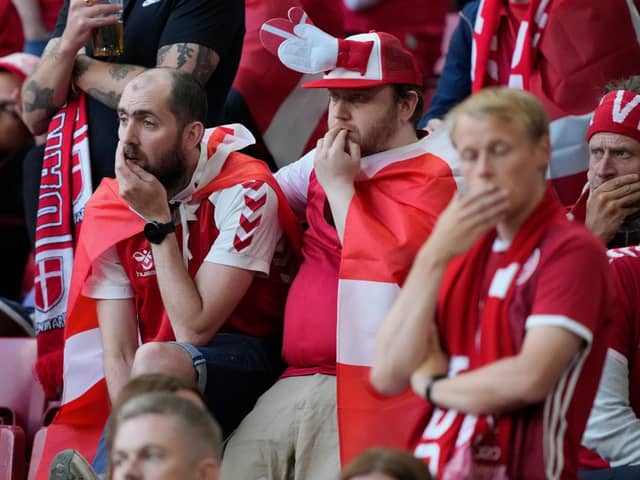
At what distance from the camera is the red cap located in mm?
4418

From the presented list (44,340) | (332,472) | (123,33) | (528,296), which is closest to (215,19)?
(123,33)

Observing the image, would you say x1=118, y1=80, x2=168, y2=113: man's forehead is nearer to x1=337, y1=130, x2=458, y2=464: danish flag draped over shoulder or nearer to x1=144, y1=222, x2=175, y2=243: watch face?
x1=144, y1=222, x2=175, y2=243: watch face

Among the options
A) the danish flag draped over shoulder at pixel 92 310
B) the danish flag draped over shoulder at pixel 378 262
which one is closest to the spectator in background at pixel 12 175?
the danish flag draped over shoulder at pixel 92 310

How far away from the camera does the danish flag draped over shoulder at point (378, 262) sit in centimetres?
400

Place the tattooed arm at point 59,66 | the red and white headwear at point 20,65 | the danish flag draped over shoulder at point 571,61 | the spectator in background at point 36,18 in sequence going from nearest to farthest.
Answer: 1. the tattooed arm at point 59,66
2. the danish flag draped over shoulder at point 571,61
3. the red and white headwear at point 20,65
4. the spectator in background at point 36,18

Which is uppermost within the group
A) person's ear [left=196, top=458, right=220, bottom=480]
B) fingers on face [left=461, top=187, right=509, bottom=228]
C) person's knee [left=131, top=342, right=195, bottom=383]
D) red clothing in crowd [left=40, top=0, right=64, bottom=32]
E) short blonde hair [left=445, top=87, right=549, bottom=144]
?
short blonde hair [left=445, top=87, right=549, bottom=144]

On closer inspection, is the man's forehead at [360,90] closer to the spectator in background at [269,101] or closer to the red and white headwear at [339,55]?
the red and white headwear at [339,55]

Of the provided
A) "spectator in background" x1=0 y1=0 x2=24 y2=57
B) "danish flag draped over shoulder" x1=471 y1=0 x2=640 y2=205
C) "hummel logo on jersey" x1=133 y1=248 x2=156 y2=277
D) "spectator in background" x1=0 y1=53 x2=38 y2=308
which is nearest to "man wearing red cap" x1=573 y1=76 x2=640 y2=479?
"danish flag draped over shoulder" x1=471 y1=0 x2=640 y2=205

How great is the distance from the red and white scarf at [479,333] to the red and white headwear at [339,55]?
4.20 ft

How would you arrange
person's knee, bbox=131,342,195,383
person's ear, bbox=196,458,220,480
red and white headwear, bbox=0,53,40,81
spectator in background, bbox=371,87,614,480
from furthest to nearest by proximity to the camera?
red and white headwear, bbox=0,53,40,81 → person's knee, bbox=131,342,195,383 → person's ear, bbox=196,458,220,480 → spectator in background, bbox=371,87,614,480

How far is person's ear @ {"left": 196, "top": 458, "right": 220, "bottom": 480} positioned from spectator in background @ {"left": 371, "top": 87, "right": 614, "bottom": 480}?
16.5 inches

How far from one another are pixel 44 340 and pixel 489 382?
2.47 metres

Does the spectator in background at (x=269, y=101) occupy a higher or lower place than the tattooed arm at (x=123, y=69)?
lower

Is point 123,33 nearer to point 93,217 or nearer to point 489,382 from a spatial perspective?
point 93,217
